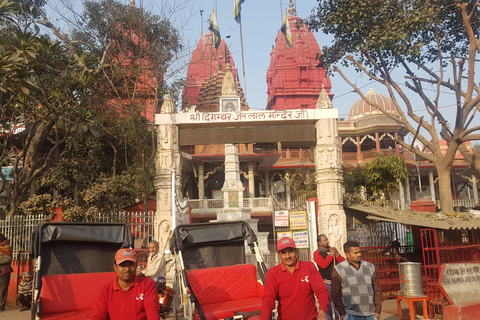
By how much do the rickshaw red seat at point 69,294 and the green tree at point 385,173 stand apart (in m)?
19.2

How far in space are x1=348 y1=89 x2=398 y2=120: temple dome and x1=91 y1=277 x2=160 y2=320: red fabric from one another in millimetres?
32339

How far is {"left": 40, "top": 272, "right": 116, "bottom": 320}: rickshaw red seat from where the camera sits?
567 cm

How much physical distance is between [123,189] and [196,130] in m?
5.32

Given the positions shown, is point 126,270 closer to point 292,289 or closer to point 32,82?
point 292,289

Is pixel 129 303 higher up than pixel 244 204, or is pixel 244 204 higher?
pixel 244 204

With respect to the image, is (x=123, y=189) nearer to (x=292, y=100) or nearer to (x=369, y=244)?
(x=369, y=244)

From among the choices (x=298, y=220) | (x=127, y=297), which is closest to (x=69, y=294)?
(x=127, y=297)

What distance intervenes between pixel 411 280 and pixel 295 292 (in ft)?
17.3

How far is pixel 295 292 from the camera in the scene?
12.4ft

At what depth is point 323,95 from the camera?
41.1 ft

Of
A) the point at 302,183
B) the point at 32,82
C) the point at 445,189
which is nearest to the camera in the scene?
the point at 32,82

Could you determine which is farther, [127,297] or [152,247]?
[152,247]

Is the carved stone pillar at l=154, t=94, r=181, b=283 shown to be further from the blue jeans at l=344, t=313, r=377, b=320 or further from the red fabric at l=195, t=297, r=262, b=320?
the blue jeans at l=344, t=313, r=377, b=320

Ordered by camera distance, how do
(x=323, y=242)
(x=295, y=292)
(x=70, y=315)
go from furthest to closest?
(x=323, y=242), (x=70, y=315), (x=295, y=292)
